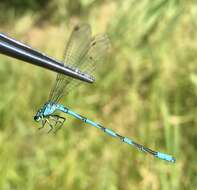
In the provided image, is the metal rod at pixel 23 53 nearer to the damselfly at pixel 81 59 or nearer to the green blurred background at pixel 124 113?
the damselfly at pixel 81 59


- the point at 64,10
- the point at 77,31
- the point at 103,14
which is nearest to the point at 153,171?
the point at 77,31

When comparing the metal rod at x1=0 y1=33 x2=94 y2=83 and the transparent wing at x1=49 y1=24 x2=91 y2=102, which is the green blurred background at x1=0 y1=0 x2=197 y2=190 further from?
the metal rod at x1=0 y1=33 x2=94 y2=83

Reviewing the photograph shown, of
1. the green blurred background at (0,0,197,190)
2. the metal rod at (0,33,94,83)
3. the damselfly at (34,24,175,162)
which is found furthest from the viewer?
the green blurred background at (0,0,197,190)

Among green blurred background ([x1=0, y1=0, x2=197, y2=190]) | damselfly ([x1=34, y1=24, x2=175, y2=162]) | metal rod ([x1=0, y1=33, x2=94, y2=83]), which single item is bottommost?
metal rod ([x1=0, y1=33, x2=94, y2=83])

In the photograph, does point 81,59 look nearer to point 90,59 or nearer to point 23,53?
point 90,59

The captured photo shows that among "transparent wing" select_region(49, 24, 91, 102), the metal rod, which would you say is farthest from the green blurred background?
the metal rod

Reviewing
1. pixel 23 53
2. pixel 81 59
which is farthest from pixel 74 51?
pixel 23 53

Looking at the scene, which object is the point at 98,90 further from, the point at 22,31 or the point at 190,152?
the point at 22,31
